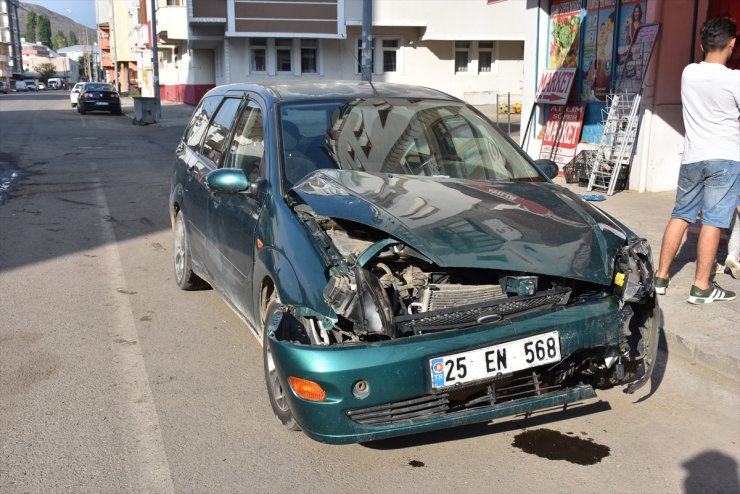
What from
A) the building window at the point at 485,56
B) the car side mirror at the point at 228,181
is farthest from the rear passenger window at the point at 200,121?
the building window at the point at 485,56

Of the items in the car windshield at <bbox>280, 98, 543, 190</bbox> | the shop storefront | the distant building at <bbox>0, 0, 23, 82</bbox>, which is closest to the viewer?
the car windshield at <bbox>280, 98, 543, 190</bbox>

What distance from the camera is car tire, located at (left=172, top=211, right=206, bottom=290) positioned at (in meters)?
6.09

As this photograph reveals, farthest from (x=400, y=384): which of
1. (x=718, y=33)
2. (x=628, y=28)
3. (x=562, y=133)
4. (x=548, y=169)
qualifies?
(x=562, y=133)

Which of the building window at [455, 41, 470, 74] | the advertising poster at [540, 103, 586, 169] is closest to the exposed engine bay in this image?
the advertising poster at [540, 103, 586, 169]

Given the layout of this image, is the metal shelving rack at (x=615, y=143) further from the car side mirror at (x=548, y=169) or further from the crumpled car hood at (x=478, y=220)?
the crumpled car hood at (x=478, y=220)

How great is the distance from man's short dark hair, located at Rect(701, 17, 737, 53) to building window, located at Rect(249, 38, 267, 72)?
32.7 metres

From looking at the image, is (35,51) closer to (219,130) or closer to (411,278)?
(219,130)

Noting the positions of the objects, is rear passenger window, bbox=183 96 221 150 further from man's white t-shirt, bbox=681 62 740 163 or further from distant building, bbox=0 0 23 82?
distant building, bbox=0 0 23 82

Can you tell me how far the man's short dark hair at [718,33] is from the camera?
17.5 ft

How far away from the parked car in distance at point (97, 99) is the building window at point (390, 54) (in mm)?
13533

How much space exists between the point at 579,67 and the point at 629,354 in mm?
9113

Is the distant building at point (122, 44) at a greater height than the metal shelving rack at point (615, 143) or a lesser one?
greater

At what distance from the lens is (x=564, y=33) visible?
1244 centimetres

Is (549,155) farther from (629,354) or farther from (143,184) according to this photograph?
(629,354)
